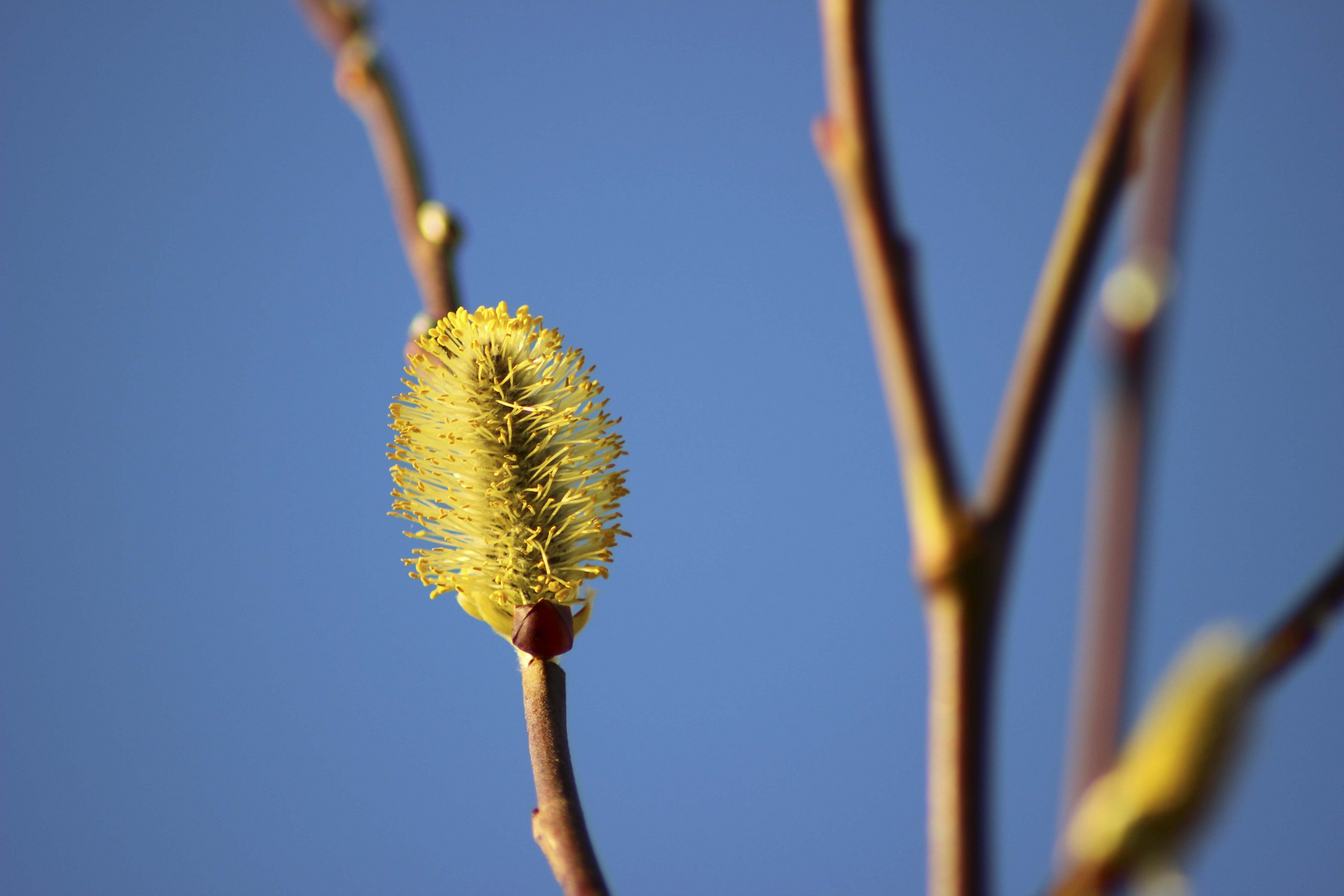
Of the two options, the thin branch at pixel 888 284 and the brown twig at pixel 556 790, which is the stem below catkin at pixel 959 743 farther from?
the brown twig at pixel 556 790

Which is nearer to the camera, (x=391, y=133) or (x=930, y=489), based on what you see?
(x=930, y=489)

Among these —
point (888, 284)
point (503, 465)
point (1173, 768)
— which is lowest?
point (1173, 768)

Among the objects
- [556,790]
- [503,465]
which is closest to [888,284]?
[556,790]

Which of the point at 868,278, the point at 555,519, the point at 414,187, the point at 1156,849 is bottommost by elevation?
the point at 1156,849

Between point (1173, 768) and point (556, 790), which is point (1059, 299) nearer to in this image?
point (1173, 768)

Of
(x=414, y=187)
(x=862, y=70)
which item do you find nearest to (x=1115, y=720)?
(x=862, y=70)

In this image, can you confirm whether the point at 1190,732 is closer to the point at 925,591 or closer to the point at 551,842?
the point at 925,591

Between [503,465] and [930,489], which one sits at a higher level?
[503,465]

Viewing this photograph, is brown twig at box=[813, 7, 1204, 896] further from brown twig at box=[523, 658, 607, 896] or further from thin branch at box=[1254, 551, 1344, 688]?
brown twig at box=[523, 658, 607, 896]
